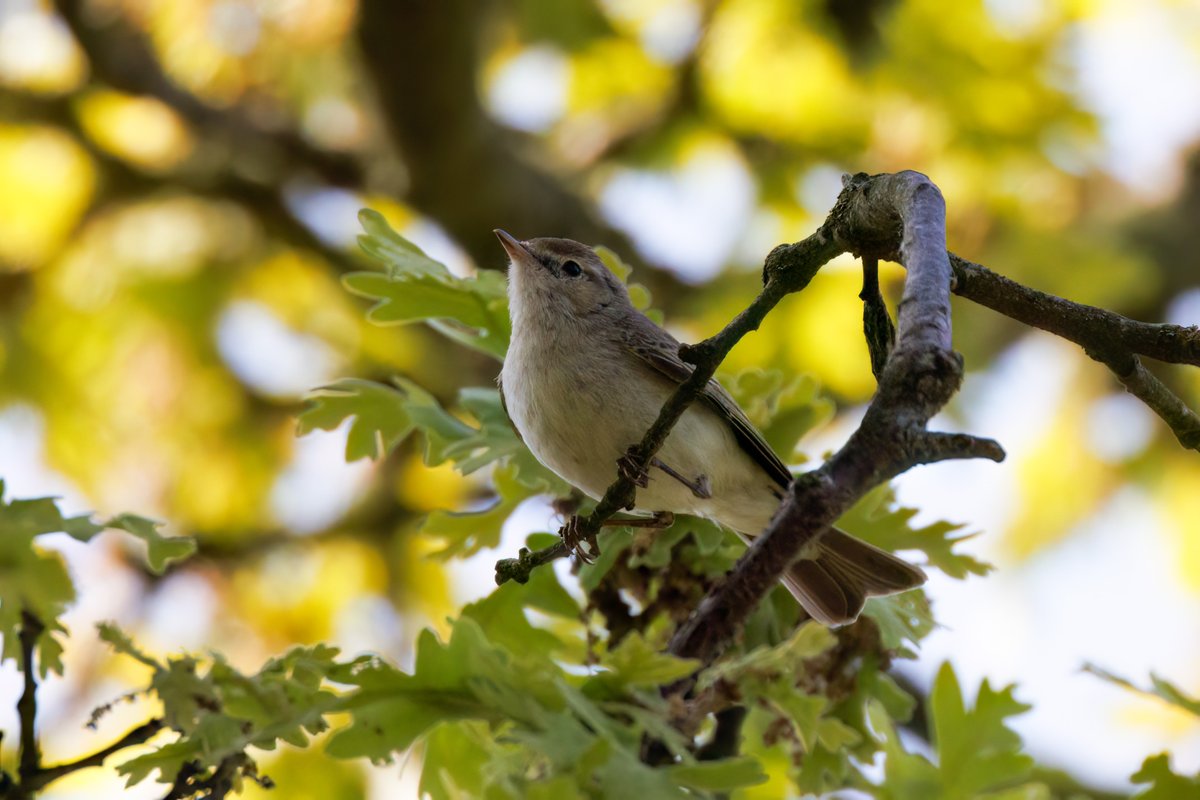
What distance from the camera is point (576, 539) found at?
2.02 metres

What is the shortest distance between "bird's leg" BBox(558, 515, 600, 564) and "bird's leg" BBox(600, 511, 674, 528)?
0.05 meters

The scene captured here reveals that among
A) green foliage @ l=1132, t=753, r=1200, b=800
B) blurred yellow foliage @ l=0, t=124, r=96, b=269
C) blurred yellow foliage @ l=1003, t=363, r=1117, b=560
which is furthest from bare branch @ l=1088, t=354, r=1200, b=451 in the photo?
blurred yellow foliage @ l=0, t=124, r=96, b=269

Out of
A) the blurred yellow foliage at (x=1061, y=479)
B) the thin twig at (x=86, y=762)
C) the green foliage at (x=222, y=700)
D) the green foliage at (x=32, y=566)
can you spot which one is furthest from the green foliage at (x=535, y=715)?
the blurred yellow foliage at (x=1061, y=479)

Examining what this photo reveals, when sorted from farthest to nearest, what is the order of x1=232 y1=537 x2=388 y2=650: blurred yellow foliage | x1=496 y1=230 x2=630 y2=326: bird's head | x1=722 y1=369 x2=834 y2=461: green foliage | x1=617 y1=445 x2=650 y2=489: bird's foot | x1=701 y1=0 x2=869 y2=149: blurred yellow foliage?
x1=701 y1=0 x2=869 y2=149: blurred yellow foliage < x1=232 y1=537 x2=388 y2=650: blurred yellow foliage < x1=496 y1=230 x2=630 y2=326: bird's head < x1=722 y1=369 x2=834 y2=461: green foliage < x1=617 y1=445 x2=650 y2=489: bird's foot

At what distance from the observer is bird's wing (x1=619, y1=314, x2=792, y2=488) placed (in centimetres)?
248

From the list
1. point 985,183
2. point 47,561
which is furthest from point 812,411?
point 985,183

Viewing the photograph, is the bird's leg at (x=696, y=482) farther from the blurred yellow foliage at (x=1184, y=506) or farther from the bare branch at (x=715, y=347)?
the blurred yellow foliage at (x=1184, y=506)

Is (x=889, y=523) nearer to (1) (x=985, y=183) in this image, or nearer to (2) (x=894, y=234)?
(2) (x=894, y=234)

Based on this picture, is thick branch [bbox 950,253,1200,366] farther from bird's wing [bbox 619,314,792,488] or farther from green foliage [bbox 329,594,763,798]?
bird's wing [bbox 619,314,792,488]

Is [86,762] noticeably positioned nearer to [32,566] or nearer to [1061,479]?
[32,566]

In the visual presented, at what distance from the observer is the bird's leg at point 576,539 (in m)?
2.02

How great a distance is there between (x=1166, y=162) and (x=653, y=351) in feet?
18.7

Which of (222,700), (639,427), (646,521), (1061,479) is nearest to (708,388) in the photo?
(639,427)

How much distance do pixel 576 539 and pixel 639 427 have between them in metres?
0.72
